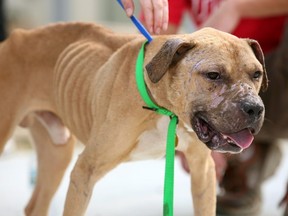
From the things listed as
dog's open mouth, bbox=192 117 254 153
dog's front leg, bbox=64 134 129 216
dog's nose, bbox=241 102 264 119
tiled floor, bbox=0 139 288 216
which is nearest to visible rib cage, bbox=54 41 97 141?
dog's front leg, bbox=64 134 129 216

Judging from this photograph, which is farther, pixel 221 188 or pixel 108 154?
pixel 221 188

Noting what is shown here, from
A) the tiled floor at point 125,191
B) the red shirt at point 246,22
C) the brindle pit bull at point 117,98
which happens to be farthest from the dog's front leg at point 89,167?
the red shirt at point 246,22

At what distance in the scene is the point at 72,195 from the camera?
5.27 feet

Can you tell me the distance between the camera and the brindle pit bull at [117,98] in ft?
4.34

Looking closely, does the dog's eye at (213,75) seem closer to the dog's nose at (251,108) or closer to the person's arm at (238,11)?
the dog's nose at (251,108)

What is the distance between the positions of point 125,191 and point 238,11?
117cm

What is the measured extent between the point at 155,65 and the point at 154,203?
1379mm

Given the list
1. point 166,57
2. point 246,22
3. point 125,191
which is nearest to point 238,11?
point 246,22

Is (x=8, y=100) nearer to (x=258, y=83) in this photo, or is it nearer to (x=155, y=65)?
(x=155, y=65)

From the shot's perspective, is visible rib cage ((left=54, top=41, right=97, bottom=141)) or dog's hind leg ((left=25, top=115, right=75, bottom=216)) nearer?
visible rib cage ((left=54, top=41, right=97, bottom=141))

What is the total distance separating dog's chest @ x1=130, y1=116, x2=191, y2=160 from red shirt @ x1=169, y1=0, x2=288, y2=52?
88 centimetres

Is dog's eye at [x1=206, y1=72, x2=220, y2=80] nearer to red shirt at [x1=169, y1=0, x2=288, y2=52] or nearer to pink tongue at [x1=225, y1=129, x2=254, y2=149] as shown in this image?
pink tongue at [x1=225, y1=129, x2=254, y2=149]

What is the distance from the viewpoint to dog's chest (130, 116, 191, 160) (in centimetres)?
155

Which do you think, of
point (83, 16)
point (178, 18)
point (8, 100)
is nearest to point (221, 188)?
point (178, 18)
